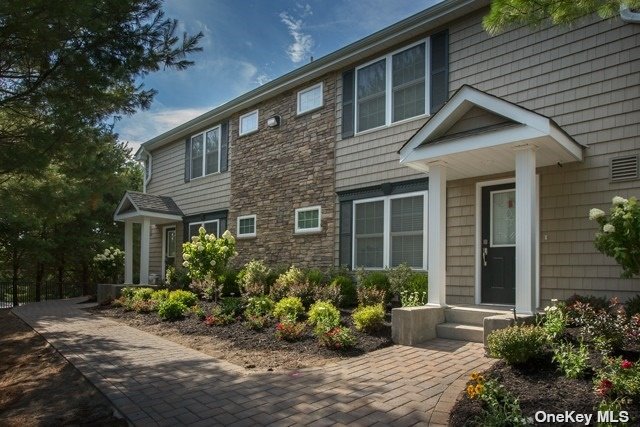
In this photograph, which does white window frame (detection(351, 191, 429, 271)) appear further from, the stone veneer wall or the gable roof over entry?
the gable roof over entry

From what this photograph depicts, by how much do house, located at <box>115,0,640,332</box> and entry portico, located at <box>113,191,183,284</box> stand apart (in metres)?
2.98

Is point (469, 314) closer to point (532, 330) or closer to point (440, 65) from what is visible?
point (532, 330)

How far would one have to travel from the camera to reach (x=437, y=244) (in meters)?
7.30

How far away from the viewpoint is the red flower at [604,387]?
3.57 metres

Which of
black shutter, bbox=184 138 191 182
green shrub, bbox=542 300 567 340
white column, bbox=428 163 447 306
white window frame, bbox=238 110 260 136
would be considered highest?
white window frame, bbox=238 110 260 136

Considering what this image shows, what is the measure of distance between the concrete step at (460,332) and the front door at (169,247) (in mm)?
11960

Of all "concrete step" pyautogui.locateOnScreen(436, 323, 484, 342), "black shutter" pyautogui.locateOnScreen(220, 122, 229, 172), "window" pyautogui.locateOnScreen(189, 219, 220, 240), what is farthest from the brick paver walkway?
"black shutter" pyautogui.locateOnScreen(220, 122, 229, 172)

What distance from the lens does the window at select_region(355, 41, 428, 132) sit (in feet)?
30.4

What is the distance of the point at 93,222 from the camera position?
843 inches

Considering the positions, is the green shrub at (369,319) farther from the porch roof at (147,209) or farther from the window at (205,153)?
the porch roof at (147,209)

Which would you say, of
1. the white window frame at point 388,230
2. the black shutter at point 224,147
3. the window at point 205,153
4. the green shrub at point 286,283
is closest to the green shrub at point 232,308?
the green shrub at point 286,283

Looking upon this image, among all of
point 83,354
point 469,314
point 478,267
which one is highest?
point 478,267

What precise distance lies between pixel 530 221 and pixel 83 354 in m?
6.71

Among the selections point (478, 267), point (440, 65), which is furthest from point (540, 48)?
point (478, 267)
